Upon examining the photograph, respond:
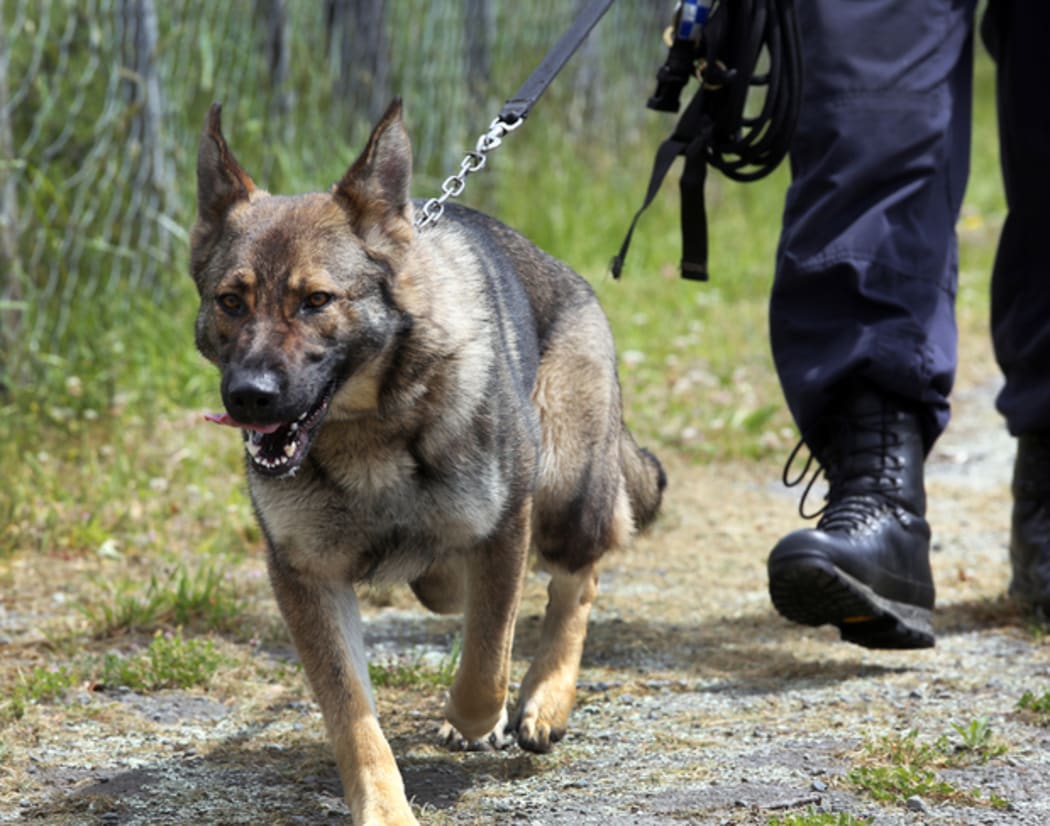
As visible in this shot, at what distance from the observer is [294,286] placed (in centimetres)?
262

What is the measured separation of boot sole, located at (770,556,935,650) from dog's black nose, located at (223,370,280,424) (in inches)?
52.1

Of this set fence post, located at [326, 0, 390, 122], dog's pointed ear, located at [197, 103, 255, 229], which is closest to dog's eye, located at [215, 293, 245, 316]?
dog's pointed ear, located at [197, 103, 255, 229]

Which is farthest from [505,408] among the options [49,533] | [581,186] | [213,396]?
[581,186]

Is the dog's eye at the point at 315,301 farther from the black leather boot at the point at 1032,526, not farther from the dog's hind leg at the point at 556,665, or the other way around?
the black leather boot at the point at 1032,526

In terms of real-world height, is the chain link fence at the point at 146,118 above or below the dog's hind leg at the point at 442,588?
above

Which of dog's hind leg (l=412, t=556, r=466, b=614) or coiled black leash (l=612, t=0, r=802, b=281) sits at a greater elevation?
coiled black leash (l=612, t=0, r=802, b=281)

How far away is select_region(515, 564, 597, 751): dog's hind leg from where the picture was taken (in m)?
3.13

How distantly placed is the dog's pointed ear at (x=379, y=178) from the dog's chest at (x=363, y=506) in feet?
1.48

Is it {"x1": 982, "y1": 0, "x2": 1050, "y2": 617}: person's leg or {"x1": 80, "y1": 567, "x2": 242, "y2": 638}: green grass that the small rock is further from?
{"x1": 80, "y1": 567, "x2": 242, "y2": 638}: green grass

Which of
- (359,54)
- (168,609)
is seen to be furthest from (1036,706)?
(359,54)

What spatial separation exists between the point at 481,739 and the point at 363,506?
66 cm

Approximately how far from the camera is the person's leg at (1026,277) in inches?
148

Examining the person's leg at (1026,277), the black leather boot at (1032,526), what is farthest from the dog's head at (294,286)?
the black leather boot at (1032,526)

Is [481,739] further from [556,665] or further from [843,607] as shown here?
[843,607]
